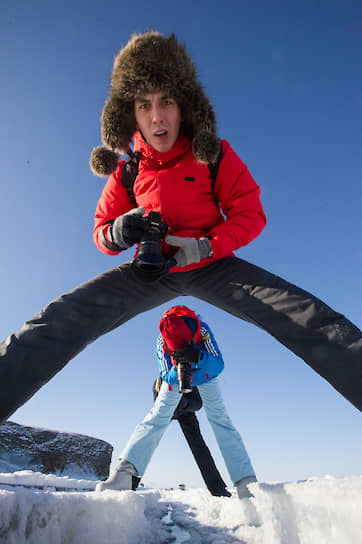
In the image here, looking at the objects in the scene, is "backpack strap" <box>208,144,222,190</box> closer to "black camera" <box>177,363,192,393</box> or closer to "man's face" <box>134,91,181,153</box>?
"man's face" <box>134,91,181,153</box>

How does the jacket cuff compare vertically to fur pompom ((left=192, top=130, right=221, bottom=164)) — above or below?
below

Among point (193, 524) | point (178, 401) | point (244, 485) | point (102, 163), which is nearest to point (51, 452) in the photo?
point (178, 401)

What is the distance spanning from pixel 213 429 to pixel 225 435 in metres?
0.12

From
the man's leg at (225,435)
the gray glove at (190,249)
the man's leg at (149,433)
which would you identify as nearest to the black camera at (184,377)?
the man's leg at (149,433)

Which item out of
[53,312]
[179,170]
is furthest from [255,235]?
[53,312]

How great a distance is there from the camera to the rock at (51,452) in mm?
7285

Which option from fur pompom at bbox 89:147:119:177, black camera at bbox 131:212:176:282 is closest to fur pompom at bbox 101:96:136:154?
fur pompom at bbox 89:147:119:177

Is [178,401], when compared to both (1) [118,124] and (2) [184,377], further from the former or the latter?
(1) [118,124]

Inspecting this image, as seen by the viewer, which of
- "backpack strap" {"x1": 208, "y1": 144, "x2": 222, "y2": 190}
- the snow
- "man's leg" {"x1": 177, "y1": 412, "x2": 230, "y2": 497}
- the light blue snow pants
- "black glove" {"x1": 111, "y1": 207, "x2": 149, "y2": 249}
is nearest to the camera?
the snow

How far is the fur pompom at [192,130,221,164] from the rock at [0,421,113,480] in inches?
290

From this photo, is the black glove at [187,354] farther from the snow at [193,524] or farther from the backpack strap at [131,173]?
the backpack strap at [131,173]

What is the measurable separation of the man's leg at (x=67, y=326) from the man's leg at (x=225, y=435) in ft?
4.90

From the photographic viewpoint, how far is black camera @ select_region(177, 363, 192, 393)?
3.08m

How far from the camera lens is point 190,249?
186 centimetres
